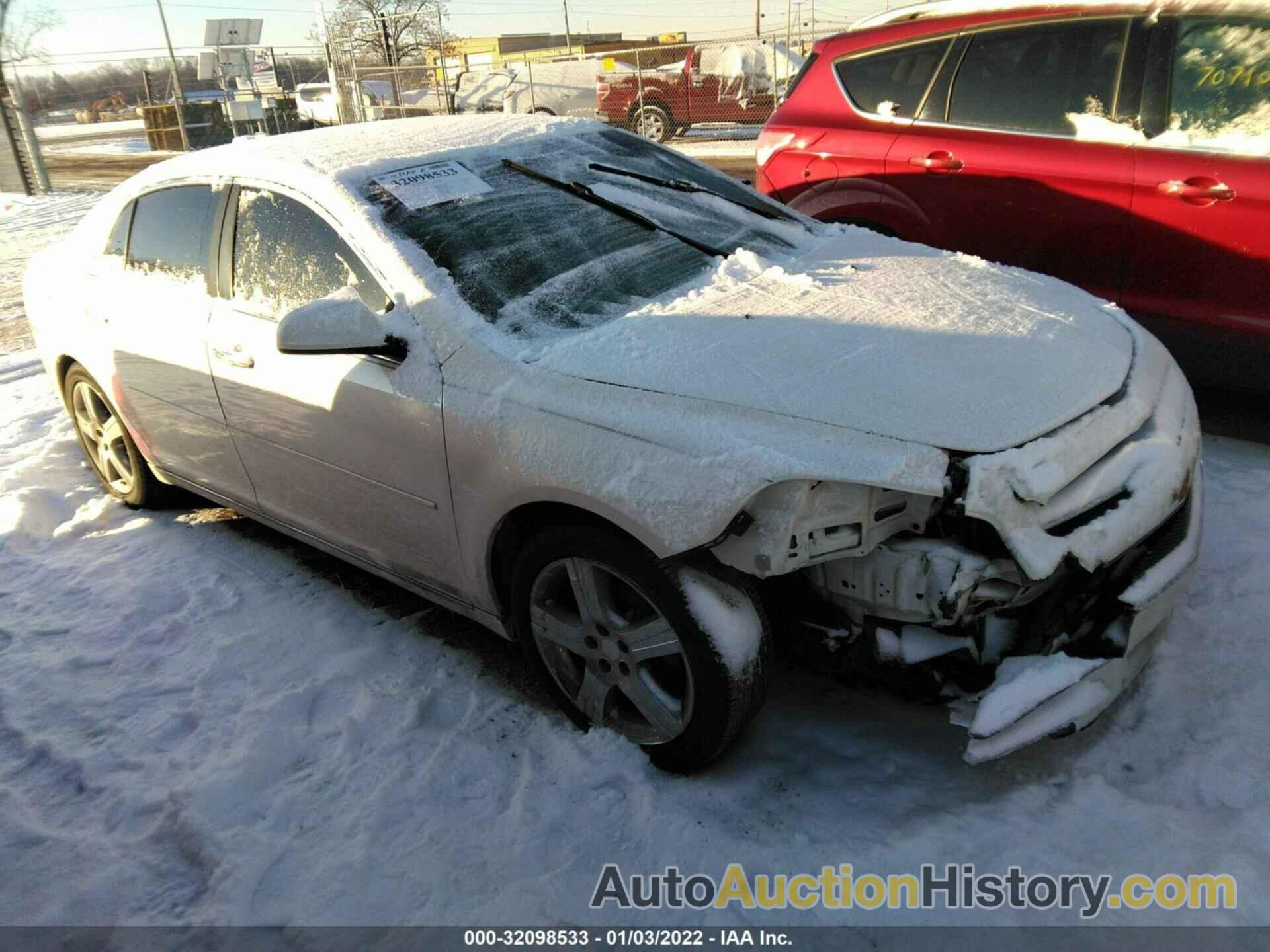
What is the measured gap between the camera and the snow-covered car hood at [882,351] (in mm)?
2158

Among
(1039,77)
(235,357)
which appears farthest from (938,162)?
(235,357)

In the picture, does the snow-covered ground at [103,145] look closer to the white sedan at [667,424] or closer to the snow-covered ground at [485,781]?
the white sedan at [667,424]

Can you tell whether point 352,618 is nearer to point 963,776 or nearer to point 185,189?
point 185,189

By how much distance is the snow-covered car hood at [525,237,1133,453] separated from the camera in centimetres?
216

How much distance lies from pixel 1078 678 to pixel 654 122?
16.3m

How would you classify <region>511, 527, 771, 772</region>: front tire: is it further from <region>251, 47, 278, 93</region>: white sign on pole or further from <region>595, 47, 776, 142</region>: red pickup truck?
<region>251, 47, 278, 93</region>: white sign on pole

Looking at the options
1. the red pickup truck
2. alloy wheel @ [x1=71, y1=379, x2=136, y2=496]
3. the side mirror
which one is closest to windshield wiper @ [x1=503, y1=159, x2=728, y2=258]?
the side mirror

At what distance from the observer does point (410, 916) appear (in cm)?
218

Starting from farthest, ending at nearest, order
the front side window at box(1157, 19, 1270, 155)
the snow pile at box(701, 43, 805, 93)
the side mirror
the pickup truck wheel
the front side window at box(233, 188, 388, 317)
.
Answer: the pickup truck wheel
the snow pile at box(701, 43, 805, 93)
the front side window at box(1157, 19, 1270, 155)
the front side window at box(233, 188, 388, 317)
the side mirror

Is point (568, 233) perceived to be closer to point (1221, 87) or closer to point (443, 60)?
point (1221, 87)

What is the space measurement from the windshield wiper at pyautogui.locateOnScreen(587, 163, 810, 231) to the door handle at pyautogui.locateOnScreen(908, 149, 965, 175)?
3.84 feet

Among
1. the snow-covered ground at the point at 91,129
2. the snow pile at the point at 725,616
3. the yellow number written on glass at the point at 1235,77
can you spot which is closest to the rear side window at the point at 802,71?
the yellow number written on glass at the point at 1235,77

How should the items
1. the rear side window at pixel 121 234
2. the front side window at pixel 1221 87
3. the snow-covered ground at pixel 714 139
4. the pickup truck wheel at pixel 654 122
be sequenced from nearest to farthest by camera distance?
the front side window at pixel 1221 87 < the rear side window at pixel 121 234 < the snow-covered ground at pixel 714 139 < the pickup truck wheel at pixel 654 122

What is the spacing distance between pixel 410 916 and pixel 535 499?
105 cm
